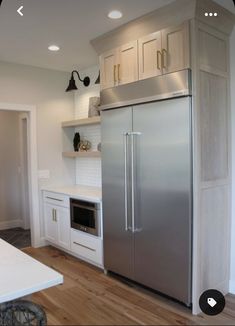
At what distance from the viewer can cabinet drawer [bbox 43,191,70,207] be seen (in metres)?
3.51

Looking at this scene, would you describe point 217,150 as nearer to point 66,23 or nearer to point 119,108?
point 119,108

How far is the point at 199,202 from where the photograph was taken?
7.32ft

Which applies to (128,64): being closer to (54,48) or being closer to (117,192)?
(54,48)

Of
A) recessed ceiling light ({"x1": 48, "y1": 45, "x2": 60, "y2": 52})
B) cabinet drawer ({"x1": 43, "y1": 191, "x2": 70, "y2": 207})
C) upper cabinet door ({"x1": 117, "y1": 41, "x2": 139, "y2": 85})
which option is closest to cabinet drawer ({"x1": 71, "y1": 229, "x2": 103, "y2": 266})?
cabinet drawer ({"x1": 43, "y1": 191, "x2": 70, "y2": 207})

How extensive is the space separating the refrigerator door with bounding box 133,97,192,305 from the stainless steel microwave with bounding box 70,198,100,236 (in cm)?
57

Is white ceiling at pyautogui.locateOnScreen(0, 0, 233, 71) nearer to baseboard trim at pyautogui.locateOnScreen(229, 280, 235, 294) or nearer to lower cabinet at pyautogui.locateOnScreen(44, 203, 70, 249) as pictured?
lower cabinet at pyautogui.locateOnScreen(44, 203, 70, 249)

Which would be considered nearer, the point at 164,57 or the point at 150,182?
the point at 164,57

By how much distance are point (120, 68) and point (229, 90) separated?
96 cm

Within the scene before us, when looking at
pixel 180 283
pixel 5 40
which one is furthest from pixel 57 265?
pixel 5 40

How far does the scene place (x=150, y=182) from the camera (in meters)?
2.47

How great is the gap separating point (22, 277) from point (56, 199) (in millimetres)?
2493

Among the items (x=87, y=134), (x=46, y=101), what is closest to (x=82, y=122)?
(x=87, y=134)

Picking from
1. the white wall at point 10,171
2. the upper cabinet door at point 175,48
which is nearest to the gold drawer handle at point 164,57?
the upper cabinet door at point 175,48

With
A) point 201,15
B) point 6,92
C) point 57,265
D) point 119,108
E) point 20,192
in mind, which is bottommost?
point 57,265
